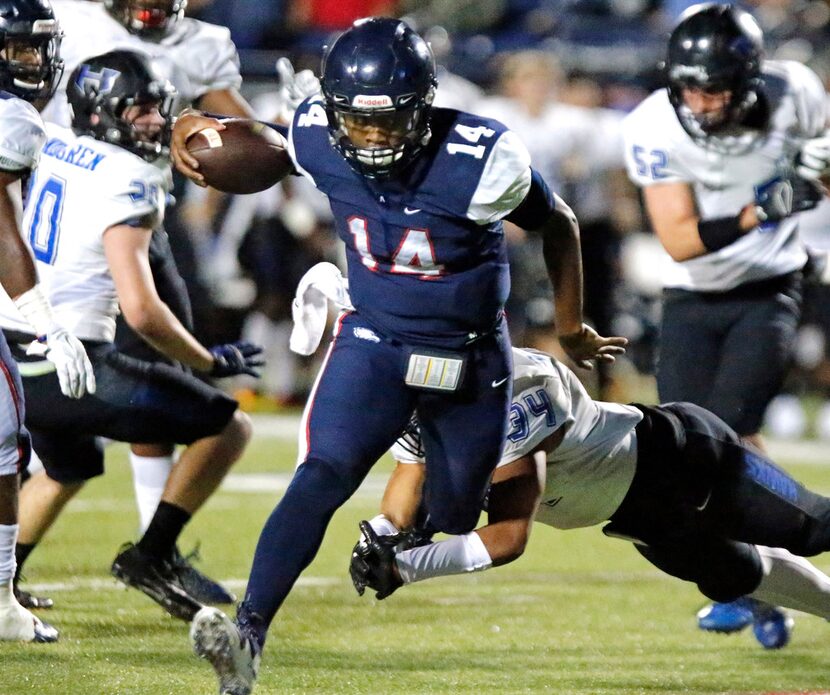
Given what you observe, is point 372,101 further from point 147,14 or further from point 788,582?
point 147,14

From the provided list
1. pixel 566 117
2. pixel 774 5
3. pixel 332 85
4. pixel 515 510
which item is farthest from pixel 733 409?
pixel 774 5

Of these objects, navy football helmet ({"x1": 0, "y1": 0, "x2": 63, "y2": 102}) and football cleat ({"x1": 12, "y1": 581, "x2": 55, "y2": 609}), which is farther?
football cleat ({"x1": 12, "y1": 581, "x2": 55, "y2": 609})

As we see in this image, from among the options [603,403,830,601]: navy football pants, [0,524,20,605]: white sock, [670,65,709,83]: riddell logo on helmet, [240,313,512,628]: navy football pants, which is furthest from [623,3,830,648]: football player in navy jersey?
[0,524,20,605]: white sock

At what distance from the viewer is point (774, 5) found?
11.1 meters

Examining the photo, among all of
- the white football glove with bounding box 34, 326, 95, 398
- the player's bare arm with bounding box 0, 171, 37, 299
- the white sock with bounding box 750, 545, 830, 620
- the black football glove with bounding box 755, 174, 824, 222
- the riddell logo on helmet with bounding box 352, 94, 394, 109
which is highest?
the riddell logo on helmet with bounding box 352, 94, 394, 109

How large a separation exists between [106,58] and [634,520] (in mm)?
2070

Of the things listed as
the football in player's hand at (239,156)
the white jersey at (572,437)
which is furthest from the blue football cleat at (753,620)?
the football in player's hand at (239,156)

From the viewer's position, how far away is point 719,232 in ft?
16.4

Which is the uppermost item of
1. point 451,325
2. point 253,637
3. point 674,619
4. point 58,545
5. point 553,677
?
point 451,325

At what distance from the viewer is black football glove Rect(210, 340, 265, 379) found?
15.4ft

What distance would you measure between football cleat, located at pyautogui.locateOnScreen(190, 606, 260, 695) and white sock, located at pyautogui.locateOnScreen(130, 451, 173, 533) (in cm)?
187

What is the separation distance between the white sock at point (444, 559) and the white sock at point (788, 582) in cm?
81

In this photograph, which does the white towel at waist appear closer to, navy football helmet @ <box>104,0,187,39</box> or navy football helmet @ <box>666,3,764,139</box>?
navy football helmet @ <box>666,3,764,139</box>

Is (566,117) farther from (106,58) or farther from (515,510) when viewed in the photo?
(515,510)
